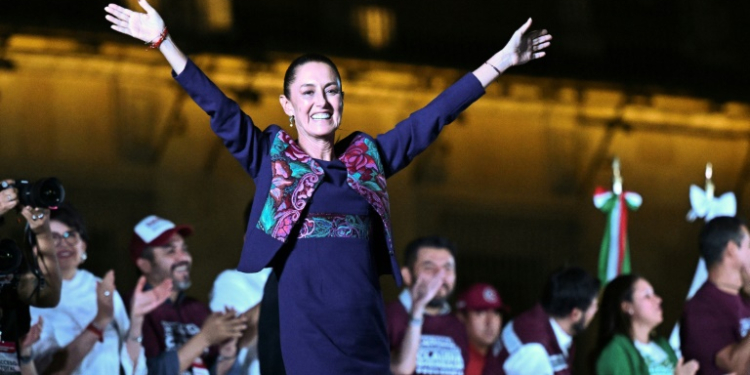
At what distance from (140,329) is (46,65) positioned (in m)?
1.66

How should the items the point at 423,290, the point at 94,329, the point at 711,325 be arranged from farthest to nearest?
1. the point at 711,325
2. the point at 423,290
3. the point at 94,329

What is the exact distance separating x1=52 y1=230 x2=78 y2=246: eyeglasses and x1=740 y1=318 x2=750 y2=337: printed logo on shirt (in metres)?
2.63

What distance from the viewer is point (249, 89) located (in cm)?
642

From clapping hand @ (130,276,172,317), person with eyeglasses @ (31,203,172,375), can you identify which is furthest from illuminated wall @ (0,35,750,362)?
clapping hand @ (130,276,172,317)

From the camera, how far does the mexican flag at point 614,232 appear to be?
272 inches

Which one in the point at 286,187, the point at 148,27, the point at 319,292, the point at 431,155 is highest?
the point at 431,155

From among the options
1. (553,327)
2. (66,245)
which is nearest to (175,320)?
(66,245)

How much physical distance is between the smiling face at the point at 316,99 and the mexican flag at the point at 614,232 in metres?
4.07

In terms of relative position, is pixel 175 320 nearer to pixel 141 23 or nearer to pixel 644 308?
pixel 644 308

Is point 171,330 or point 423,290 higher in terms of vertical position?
point 423,290

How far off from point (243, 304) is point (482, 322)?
112cm

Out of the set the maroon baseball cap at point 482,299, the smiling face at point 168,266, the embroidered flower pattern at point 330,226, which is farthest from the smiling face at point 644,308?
the embroidered flower pattern at point 330,226

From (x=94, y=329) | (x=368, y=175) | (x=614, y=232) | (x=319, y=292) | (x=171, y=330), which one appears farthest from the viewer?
(x=614, y=232)

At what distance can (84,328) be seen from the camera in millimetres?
4859
